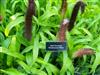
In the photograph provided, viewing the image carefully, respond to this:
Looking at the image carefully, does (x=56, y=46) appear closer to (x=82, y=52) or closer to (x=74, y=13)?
(x=82, y=52)

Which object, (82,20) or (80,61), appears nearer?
(80,61)

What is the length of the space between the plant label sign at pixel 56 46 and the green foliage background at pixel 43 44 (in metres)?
0.08

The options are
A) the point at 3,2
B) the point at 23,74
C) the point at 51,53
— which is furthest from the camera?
the point at 51,53

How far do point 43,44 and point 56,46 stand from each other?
0.14 meters

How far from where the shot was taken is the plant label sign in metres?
2.05

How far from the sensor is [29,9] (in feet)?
6.70

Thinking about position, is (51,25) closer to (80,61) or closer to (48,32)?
(48,32)

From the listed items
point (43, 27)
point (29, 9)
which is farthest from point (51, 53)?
point (29, 9)

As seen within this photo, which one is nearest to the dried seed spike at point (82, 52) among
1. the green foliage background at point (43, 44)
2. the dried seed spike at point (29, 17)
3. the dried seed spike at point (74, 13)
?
the green foliage background at point (43, 44)

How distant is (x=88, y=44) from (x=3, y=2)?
83cm

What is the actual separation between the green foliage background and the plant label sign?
79 millimetres

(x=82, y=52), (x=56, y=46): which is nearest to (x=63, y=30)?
(x=56, y=46)

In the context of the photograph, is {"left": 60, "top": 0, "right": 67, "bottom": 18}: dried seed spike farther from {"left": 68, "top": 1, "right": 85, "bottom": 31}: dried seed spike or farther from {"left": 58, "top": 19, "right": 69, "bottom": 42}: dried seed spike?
{"left": 58, "top": 19, "right": 69, "bottom": 42}: dried seed spike

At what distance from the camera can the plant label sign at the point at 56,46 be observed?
6.71 feet
